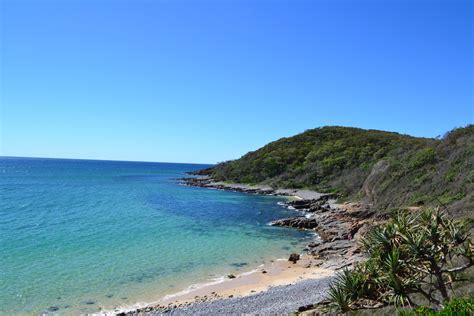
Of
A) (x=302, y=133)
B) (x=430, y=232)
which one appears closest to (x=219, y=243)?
(x=430, y=232)

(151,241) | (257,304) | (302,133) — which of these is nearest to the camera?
(257,304)

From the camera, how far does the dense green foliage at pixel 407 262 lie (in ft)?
34.8

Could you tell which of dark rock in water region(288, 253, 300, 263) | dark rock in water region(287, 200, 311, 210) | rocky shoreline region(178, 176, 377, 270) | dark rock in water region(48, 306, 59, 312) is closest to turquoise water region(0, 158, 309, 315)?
dark rock in water region(48, 306, 59, 312)

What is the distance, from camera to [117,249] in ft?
85.6

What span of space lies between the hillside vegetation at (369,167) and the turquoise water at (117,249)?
36.1ft

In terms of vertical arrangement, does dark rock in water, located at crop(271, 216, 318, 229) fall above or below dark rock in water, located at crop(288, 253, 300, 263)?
above

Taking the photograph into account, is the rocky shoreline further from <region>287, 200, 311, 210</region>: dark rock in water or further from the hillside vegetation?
the hillside vegetation

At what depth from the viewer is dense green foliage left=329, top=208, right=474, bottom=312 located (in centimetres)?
1059

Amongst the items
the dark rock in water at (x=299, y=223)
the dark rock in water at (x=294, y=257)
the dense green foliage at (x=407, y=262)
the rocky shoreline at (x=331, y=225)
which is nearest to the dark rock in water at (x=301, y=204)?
the rocky shoreline at (x=331, y=225)

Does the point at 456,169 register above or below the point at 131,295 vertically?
above

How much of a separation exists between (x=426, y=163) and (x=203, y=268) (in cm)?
2854

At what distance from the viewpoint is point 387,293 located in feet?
36.8

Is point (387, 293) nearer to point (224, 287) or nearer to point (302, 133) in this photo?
point (224, 287)

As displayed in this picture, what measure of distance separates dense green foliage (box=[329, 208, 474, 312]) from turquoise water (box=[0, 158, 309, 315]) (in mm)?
10092
